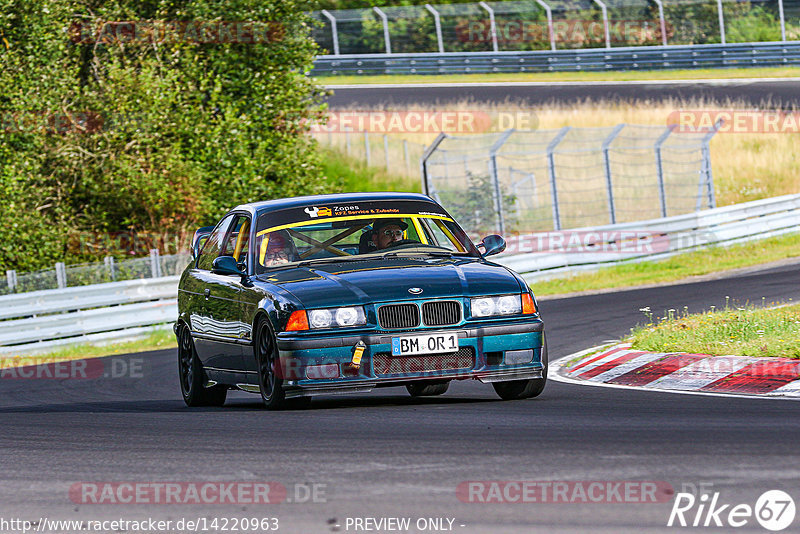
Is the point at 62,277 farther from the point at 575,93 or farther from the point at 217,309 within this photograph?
the point at 575,93

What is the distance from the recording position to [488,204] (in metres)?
28.0

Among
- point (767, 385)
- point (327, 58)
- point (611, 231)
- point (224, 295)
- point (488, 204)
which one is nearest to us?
point (767, 385)

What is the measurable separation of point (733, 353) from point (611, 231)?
589 inches

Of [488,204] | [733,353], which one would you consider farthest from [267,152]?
[733,353]

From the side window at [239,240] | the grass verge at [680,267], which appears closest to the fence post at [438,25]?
the grass verge at [680,267]

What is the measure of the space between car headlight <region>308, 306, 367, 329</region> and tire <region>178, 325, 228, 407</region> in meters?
2.44

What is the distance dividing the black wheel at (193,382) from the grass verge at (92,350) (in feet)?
29.2

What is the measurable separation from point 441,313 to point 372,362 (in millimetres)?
574

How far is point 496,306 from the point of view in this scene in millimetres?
9109

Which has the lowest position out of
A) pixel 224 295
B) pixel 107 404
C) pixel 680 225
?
pixel 680 225

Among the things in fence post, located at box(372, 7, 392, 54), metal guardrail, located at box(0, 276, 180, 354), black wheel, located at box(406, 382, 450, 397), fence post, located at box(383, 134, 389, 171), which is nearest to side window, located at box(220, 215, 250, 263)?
black wheel, located at box(406, 382, 450, 397)

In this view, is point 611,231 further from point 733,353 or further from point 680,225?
point 733,353

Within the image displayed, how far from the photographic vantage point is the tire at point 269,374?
360 inches

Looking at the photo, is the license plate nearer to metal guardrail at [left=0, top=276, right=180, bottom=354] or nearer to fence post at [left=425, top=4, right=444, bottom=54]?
metal guardrail at [left=0, top=276, right=180, bottom=354]
